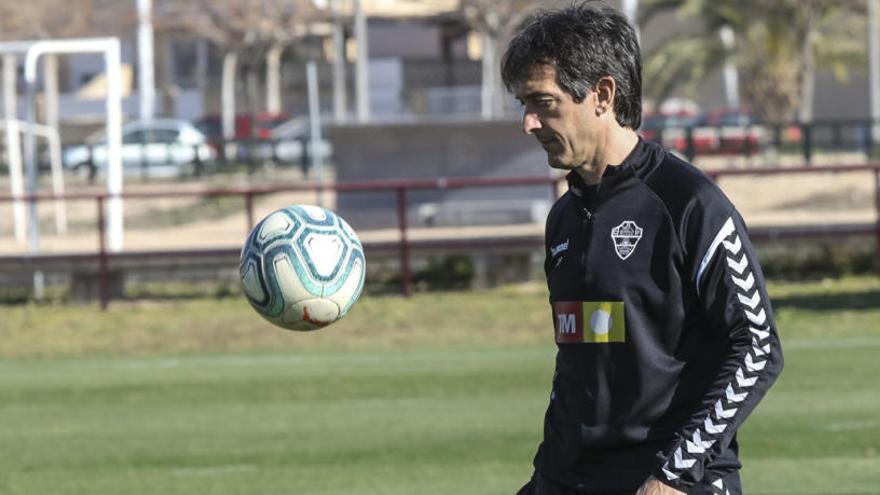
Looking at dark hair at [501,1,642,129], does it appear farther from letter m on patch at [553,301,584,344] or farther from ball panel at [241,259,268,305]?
ball panel at [241,259,268,305]

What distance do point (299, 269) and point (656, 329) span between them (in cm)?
144

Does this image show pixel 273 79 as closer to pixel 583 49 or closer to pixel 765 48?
pixel 765 48

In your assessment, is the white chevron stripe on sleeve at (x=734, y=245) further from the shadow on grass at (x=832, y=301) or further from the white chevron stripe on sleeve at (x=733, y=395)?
the shadow on grass at (x=832, y=301)

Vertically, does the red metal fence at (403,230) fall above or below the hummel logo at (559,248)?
below

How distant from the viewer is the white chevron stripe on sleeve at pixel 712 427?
4.25 meters

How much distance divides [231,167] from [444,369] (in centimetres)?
2642

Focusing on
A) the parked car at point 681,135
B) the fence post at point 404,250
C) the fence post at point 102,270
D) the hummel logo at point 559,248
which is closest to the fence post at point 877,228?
the fence post at point 404,250

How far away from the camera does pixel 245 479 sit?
10.6 metres

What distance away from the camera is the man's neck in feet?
14.6

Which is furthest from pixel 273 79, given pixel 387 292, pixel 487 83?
pixel 387 292

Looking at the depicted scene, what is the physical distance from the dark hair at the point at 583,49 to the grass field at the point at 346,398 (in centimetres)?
577

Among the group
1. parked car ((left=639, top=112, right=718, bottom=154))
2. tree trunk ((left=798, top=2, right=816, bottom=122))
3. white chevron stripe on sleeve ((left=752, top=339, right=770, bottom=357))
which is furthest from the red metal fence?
tree trunk ((left=798, top=2, right=816, bottom=122))

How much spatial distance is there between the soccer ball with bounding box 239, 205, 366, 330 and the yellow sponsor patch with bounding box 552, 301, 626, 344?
3.61ft

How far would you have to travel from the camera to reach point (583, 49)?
170 inches
